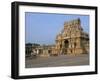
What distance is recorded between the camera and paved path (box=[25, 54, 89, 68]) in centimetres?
150

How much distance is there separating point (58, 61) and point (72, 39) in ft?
0.48

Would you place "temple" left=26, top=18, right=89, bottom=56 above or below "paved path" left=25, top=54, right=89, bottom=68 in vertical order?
above

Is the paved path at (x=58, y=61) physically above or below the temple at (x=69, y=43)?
below

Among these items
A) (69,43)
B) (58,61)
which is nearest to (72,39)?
(69,43)

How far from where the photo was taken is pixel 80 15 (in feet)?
5.27

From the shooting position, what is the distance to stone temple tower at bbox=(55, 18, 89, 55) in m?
1.56

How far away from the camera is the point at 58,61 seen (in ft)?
5.11

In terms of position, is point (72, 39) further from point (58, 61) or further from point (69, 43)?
point (58, 61)

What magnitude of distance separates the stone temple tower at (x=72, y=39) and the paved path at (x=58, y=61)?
28 mm

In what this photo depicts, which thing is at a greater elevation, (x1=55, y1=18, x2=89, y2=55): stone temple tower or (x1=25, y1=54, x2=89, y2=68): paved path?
(x1=55, y1=18, x2=89, y2=55): stone temple tower

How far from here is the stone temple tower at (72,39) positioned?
1563mm

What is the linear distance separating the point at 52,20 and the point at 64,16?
7 centimetres

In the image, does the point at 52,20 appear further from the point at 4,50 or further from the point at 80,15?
the point at 4,50

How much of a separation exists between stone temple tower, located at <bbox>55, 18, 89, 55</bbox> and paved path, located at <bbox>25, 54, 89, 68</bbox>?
28 mm
